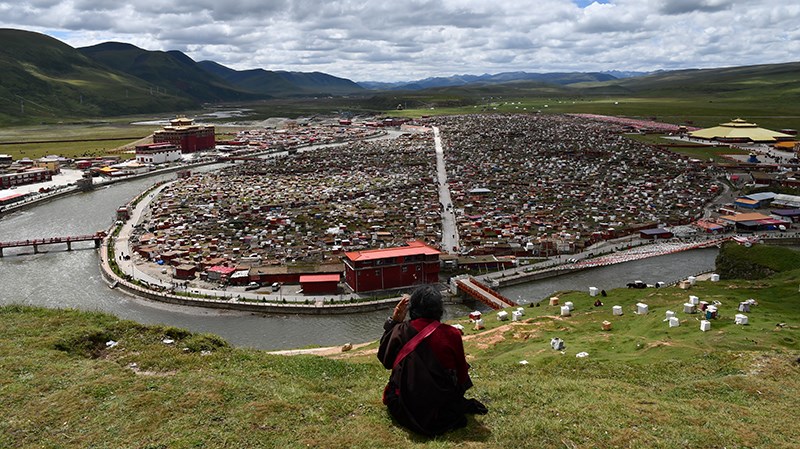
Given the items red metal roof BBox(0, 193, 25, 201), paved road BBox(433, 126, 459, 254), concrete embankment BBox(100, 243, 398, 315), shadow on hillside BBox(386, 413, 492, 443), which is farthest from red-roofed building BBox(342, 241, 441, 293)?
red metal roof BBox(0, 193, 25, 201)

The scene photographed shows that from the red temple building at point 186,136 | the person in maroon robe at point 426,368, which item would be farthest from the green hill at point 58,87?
the person in maroon robe at point 426,368

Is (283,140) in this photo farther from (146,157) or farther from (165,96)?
(165,96)

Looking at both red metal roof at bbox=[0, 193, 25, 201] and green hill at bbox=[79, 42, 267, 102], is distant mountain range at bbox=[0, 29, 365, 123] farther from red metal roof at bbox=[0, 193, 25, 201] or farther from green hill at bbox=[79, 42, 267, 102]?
red metal roof at bbox=[0, 193, 25, 201]

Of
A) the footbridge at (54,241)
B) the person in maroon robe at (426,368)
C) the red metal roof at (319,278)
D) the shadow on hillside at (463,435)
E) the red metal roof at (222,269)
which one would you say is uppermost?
the person in maroon robe at (426,368)

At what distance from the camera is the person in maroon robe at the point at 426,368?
4832mm

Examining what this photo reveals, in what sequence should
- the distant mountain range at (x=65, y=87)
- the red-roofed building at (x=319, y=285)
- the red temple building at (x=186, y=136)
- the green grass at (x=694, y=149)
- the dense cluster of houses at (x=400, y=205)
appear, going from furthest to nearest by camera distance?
the distant mountain range at (x=65, y=87)
the red temple building at (x=186, y=136)
the green grass at (x=694, y=149)
the dense cluster of houses at (x=400, y=205)
the red-roofed building at (x=319, y=285)

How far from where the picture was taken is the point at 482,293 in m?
21.3

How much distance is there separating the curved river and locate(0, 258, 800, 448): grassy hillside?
880cm

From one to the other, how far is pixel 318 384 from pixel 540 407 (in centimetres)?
280

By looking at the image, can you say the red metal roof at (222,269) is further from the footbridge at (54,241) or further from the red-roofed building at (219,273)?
the footbridge at (54,241)

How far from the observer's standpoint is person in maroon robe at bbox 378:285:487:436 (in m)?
4.83

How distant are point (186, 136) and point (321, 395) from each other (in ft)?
229

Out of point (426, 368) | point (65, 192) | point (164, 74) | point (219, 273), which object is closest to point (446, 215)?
point (219, 273)

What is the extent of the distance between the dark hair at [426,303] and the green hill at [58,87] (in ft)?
383
